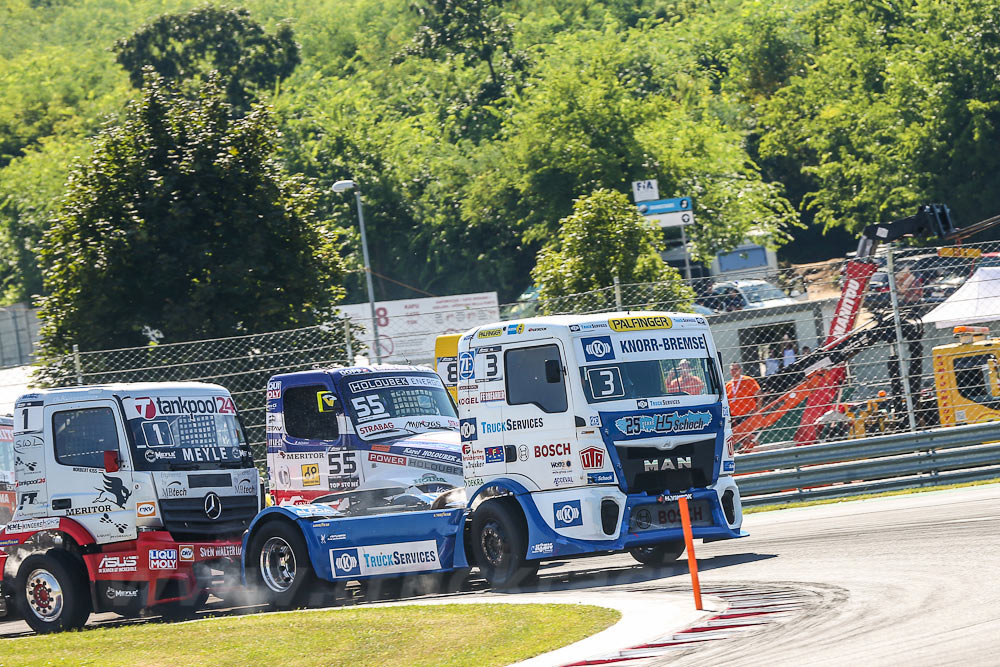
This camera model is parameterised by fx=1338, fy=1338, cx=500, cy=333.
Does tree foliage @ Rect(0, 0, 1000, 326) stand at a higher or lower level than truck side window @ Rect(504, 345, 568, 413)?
higher

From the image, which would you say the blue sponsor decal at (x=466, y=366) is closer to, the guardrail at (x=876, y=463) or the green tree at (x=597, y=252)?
the guardrail at (x=876, y=463)

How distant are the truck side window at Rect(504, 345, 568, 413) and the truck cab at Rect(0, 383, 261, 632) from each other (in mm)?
3695

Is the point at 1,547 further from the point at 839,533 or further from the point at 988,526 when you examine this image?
the point at 988,526

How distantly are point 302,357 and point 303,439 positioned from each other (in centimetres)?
333

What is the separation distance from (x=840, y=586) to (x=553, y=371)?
345 cm

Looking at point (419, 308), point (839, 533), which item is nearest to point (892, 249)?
point (839, 533)

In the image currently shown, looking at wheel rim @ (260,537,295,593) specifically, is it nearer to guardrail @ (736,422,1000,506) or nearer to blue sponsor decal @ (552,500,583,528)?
blue sponsor decal @ (552,500,583,528)

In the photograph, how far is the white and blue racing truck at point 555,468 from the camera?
12.6 m

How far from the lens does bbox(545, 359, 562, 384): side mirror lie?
41.4ft

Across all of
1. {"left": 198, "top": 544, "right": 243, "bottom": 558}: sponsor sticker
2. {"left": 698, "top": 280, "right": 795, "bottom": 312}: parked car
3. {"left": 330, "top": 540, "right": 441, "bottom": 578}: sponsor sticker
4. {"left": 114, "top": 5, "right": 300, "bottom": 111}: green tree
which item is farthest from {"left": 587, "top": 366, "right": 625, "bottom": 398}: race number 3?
{"left": 114, "top": 5, "right": 300, "bottom": 111}: green tree

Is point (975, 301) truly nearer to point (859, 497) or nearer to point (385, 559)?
point (859, 497)

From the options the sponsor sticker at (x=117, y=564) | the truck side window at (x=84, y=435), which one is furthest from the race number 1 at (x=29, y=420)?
the sponsor sticker at (x=117, y=564)

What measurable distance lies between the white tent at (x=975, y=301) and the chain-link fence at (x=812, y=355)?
2cm

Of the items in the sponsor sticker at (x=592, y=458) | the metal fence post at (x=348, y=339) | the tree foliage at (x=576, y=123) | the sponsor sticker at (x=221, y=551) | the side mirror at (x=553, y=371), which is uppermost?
the tree foliage at (x=576, y=123)
